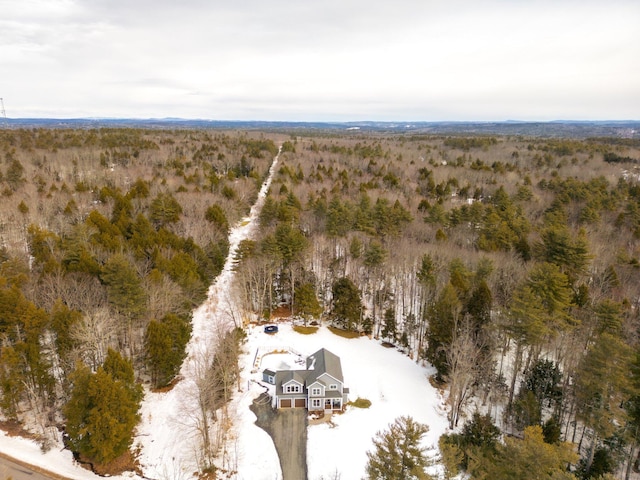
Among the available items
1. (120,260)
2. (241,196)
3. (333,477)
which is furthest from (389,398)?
(241,196)

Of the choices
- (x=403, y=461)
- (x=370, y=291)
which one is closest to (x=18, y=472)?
(x=403, y=461)

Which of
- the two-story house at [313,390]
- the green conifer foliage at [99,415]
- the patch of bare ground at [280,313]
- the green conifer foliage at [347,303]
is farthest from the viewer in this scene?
the patch of bare ground at [280,313]

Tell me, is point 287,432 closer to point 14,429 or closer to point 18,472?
point 18,472

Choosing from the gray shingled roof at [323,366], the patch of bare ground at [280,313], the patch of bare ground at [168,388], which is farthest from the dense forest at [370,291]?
the gray shingled roof at [323,366]

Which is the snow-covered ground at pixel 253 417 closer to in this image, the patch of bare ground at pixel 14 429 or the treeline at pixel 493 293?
the patch of bare ground at pixel 14 429

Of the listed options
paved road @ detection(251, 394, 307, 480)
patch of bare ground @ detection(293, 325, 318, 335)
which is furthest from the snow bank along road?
patch of bare ground @ detection(293, 325, 318, 335)

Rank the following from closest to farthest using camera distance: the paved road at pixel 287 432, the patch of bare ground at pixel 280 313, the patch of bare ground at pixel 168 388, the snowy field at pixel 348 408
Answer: the paved road at pixel 287 432
the snowy field at pixel 348 408
the patch of bare ground at pixel 168 388
the patch of bare ground at pixel 280 313
